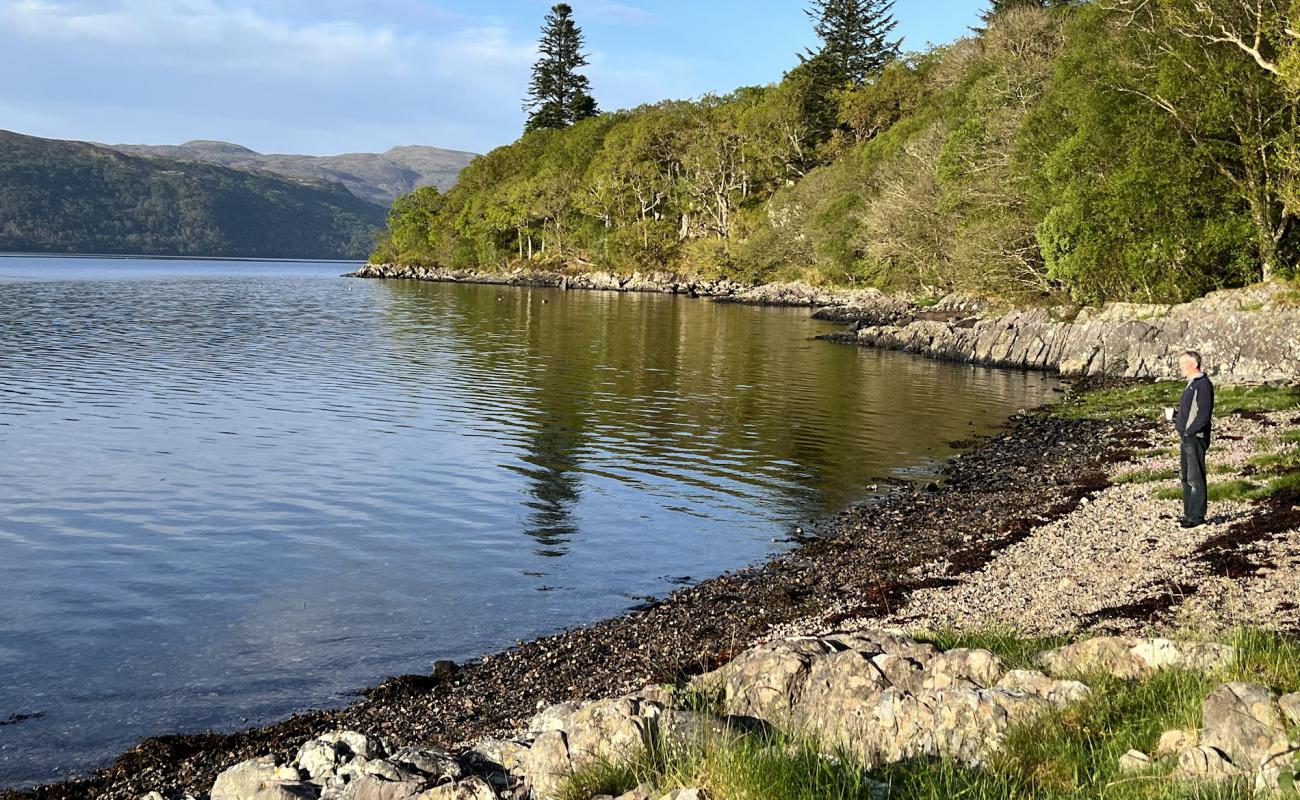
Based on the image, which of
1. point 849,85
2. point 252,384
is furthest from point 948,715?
Result: point 849,85

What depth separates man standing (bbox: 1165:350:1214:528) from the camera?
16297mm

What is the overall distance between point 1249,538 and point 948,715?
34.5ft

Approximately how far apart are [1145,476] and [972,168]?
155 feet

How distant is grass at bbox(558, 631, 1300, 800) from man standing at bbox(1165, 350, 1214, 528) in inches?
354

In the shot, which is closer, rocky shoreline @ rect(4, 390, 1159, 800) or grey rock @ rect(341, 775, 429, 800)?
grey rock @ rect(341, 775, 429, 800)

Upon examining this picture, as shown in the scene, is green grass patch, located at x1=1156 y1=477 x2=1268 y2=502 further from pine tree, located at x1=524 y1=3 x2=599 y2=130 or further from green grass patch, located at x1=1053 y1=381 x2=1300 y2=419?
pine tree, located at x1=524 y1=3 x2=599 y2=130

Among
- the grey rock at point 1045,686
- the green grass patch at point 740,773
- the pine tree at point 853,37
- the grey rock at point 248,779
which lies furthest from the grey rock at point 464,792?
the pine tree at point 853,37

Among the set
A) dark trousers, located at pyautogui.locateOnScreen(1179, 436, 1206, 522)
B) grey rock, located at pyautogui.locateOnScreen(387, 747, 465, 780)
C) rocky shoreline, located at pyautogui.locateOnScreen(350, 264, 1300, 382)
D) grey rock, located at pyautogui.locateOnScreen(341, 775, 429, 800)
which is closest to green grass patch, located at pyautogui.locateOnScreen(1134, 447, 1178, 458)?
dark trousers, located at pyautogui.locateOnScreen(1179, 436, 1206, 522)

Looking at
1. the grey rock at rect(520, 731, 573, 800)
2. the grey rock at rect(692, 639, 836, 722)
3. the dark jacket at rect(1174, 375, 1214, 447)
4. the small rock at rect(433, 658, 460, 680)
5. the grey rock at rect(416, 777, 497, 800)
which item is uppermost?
the dark jacket at rect(1174, 375, 1214, 447)

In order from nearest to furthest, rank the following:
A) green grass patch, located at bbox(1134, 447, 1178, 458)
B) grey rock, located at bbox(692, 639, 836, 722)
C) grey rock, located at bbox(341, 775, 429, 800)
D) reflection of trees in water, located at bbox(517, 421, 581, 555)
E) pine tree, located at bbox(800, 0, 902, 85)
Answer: grey rock, located at bbox(341, 775, 429, 800) → grey rock, located at bbox(692, 639, 836, 722) → reflection of trees in water, located at bbox(517, 421, 581, 555) → green grass patch, located at bbox(1134, 447, 1178, 458) → pine tree, located at bbox(800, 0, 902, 85)

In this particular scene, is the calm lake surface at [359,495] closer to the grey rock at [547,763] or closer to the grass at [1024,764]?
the grey rock at [547,763]

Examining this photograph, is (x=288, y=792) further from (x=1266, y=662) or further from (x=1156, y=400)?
(x=1156, y=400)

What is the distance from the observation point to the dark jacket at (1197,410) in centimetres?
1628

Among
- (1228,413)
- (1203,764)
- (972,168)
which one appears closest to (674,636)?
(1203,764)
